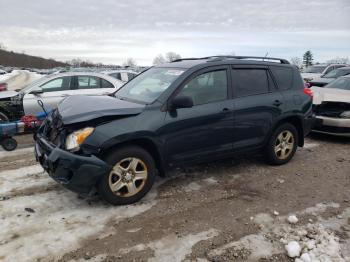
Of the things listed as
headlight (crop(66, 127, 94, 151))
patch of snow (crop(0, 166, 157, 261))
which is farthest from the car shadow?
headlight (crop(66, 127, 94, 151))

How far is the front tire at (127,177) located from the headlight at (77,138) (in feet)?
1.15

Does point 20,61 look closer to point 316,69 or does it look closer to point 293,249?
point 316,69

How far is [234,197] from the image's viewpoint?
4973 millimetres

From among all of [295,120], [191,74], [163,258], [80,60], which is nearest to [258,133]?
[295,120]

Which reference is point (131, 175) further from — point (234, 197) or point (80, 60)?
point (80, 60)

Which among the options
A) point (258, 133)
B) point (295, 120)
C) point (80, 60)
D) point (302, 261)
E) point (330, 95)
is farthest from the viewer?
point (80, 60)

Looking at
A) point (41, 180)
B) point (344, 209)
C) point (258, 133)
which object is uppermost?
point (258, 133)

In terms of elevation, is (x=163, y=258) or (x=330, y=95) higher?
(x=330, y=95)

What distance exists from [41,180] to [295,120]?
426 centimetres

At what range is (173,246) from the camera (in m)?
3.71

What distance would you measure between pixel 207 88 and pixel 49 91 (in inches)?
215

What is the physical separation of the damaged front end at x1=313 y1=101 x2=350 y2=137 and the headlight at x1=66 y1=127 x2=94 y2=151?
18.4ft

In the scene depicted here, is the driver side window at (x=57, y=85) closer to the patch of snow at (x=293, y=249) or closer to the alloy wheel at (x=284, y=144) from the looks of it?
the alloy wheel at (x=284, y=144)

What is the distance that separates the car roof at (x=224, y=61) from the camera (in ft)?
17.9
